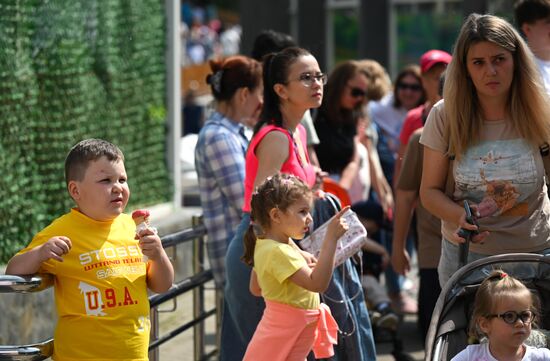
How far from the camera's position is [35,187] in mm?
8469

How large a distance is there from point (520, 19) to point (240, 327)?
2363 millimetres

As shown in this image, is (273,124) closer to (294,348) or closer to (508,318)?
(294,348)

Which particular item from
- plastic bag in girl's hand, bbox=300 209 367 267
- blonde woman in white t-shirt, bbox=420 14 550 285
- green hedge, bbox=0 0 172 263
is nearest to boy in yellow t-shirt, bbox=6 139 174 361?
plastic bag in girl's hand, bbox=300 209 367 267


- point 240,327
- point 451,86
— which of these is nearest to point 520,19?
point 451,86

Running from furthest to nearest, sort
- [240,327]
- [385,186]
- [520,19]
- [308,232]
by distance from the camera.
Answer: [385,186] → [520,19] → [240,327] → [308,232]

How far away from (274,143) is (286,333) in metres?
0.97

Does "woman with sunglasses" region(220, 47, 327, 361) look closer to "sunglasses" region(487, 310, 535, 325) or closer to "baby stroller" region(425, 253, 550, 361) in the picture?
"baby stroller" region(425, 253, 550, 361)

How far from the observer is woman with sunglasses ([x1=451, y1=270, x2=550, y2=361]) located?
15.6 feet

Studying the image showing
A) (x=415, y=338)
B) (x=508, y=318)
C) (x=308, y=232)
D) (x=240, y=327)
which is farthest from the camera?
(x=415, y=338)

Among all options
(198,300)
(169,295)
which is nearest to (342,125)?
(198,300)

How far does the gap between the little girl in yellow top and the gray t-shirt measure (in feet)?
1.88

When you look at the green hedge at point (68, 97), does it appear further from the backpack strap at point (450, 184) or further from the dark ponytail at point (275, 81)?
the backpack strap at point (450, 184)

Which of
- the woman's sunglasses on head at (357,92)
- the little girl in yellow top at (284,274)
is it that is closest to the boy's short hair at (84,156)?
the little girl in yellow top at (284,274)

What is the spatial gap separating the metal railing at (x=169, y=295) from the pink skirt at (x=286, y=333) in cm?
81
